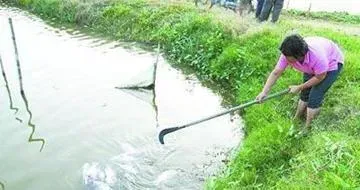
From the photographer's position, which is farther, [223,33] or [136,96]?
[223,33]

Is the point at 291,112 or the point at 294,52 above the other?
the point at 294,52

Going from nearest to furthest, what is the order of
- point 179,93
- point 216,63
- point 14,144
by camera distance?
point 14,144 → point 179,93 → point 216,63

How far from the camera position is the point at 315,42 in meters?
5.66

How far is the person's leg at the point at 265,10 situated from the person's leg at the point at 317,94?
205 inches

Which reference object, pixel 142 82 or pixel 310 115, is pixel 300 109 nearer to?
pixel 310 115

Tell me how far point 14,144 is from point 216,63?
4.86 metres

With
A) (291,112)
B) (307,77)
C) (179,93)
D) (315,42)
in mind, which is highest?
(315,42)

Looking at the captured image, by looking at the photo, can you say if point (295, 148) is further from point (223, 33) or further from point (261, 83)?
point (223, 33)

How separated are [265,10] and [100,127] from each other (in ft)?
18.2

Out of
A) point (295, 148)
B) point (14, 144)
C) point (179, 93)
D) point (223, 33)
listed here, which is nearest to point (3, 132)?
point (14, 144)

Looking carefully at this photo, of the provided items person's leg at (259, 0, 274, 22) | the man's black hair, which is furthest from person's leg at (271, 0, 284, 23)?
the man's black hair

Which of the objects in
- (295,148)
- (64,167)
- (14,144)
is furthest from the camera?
(14,144)

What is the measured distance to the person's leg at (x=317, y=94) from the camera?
19.2 ft

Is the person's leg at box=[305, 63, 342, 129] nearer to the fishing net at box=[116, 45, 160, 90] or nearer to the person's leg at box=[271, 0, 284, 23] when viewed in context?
the fishing net at box=[116, 45, 160, 90]
